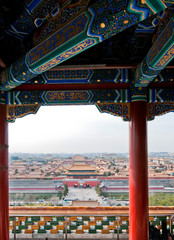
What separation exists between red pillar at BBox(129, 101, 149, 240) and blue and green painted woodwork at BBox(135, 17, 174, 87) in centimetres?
77

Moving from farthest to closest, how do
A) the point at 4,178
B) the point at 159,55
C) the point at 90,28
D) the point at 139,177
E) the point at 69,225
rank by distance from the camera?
the point at 69,225 → the point at 4,178 → the point at 139,177 → the point at 159,55 → the point at 90,28

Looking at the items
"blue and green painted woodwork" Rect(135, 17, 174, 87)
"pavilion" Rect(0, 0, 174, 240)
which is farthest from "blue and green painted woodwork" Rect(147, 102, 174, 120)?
"blue and green painted woodwork" Rect(135, 17, 174, 87)

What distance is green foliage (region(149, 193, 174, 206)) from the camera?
448 centimetres

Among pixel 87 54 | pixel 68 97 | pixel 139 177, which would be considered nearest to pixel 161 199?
pixel 139 177

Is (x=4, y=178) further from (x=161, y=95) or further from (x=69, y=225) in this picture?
(x=161, y=95)

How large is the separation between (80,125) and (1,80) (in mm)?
1798

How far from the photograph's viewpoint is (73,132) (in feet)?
15.1

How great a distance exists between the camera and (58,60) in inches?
92.8

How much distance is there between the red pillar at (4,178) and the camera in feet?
11.9

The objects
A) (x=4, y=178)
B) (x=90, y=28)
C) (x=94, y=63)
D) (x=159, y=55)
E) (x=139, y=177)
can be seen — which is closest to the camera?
(x=90, y=28)

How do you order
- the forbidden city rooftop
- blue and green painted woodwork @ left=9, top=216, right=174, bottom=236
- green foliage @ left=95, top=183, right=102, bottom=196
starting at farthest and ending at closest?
green foliage @ left=95, top=183, right=102, bottom=196 → blue and green painted woodwork @ left=9, top=216, right=174, bottom=236 → the forbidden city rooftop

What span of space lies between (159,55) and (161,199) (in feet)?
10.7

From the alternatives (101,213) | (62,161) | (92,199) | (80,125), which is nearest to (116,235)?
(101,213)

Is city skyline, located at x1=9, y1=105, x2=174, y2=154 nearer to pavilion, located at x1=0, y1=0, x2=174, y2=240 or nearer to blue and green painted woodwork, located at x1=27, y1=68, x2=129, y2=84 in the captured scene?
pavilion, located at x1=0, y1=0, x2=174, y2=240
